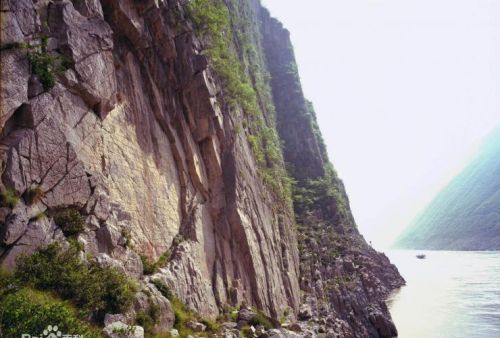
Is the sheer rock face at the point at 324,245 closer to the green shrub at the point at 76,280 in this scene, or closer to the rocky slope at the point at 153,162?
the rocky slope at the point at 153,162

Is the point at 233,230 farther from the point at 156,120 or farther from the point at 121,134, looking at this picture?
the point at 121,134

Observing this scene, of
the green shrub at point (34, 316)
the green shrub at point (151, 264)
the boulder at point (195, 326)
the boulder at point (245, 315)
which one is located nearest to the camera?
the green shrub at point (34, 316)

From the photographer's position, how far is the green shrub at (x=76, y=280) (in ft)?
33.5

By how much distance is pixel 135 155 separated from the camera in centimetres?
1791

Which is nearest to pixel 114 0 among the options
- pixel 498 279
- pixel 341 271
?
pixel 341 271

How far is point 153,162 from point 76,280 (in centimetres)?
946

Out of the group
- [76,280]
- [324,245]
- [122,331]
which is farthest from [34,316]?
[324,245]

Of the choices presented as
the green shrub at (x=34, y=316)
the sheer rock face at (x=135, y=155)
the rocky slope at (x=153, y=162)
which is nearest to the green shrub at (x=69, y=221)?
the rocky slope at (x=153, y=162)

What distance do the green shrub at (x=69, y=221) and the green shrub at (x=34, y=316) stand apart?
107 inches

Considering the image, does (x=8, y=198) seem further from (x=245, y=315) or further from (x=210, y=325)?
(x=245, y=315)

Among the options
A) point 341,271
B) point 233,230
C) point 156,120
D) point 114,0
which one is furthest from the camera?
point 341,271

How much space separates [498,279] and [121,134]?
70.4 m

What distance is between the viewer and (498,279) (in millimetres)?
60469

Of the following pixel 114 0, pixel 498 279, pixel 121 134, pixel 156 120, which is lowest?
pixel 498 279
